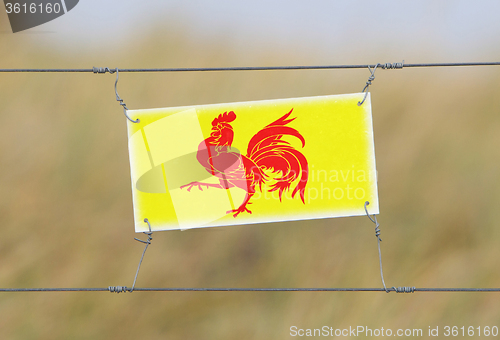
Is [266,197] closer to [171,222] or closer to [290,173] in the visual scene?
[290,173]

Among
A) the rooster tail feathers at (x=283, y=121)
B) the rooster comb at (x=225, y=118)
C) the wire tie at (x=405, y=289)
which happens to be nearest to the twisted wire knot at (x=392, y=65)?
the rooster tail feathers at (x=283, y=121)

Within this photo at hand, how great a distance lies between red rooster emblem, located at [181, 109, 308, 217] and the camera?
1.04 meters

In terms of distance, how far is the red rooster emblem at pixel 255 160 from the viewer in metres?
1.04

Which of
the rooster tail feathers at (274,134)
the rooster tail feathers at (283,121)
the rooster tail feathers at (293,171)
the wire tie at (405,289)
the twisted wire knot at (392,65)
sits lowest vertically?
the wire tie at (405,289)

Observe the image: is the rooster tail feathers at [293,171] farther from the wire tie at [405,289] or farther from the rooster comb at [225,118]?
the wire tie at [405,289]

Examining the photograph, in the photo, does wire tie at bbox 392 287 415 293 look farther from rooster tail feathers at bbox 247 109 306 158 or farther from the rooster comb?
the rooster comb

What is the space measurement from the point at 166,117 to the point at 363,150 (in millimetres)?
533

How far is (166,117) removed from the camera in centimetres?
104

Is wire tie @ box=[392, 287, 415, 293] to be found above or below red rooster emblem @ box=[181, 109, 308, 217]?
below

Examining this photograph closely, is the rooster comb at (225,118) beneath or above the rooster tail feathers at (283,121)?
above

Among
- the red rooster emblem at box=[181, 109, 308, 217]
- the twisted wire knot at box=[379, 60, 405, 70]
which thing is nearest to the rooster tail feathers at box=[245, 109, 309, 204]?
the red rooster emblem at box=[181, 109, 308, 217]

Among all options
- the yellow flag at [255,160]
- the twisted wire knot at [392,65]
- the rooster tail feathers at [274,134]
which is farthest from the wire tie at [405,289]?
the twisted wire knot at [392,65]

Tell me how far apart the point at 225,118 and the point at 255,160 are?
0.14 metres

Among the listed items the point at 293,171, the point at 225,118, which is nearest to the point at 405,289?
the point at 293,171
